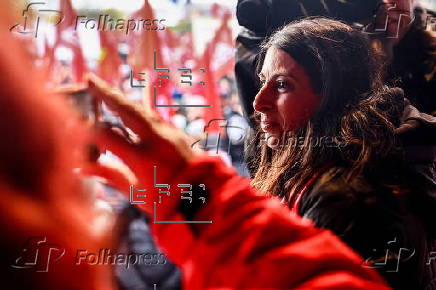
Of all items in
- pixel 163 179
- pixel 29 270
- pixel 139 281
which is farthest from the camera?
pixel 139 281

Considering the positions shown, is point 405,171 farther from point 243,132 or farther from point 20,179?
point 20,179

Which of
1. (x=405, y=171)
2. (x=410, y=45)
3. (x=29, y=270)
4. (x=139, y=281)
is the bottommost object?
(x=139, y=281)

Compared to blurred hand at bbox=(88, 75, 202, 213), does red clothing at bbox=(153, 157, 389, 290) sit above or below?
below

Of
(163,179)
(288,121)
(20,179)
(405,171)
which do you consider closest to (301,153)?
(288,121)

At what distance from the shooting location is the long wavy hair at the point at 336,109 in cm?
90

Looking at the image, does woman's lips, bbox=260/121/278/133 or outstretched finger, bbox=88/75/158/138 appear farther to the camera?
woman's lips, bbox=260/121/278/133

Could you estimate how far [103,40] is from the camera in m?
0.83

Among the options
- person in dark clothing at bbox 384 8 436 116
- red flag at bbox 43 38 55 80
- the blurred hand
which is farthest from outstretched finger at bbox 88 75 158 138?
person in dark clothing at bbox 384 8 436 116

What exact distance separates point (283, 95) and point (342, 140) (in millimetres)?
148

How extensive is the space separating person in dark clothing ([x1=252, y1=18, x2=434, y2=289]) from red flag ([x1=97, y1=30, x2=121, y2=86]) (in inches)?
11.1

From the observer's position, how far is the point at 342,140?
91cm

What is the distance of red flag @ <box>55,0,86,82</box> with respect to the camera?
80 cm

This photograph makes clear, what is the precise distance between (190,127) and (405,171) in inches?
17.6

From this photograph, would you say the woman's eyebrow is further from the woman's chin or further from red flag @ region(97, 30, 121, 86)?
red flag @ region(97, 30, 121, 86)
